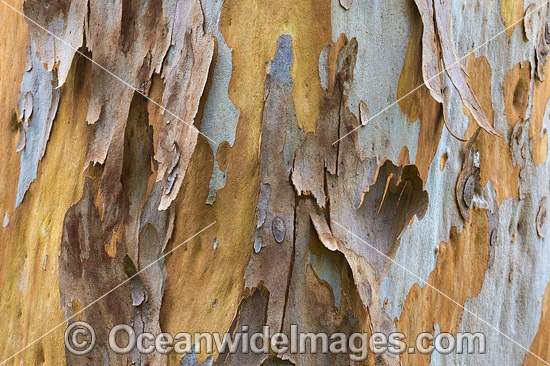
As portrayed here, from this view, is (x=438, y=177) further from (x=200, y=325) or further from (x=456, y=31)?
(x=200, y=325)

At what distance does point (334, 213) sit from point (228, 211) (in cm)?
15

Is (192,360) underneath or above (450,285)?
underneath

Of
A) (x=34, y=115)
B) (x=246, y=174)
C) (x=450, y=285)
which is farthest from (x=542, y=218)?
(x=34, y=115)

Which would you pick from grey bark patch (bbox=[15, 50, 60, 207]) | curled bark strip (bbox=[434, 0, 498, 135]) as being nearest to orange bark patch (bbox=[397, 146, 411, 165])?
curled bark strip (bbox=[434, 0, 498, 135])

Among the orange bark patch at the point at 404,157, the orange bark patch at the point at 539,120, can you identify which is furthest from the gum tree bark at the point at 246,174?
the orange bark patch at the point at 539,120

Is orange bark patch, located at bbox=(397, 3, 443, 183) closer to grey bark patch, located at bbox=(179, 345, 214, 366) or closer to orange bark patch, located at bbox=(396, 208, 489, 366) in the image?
orange bark patch, located at bbox=(396, 208, 489, 366)

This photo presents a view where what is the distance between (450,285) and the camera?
34.5 inches

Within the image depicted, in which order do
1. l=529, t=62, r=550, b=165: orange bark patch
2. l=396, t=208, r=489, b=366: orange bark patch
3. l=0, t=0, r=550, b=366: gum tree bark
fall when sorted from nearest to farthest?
l=0, t=0, r=550, b=366: gum tree bark → l=396, t=208, r=489, b=366: orange bark patch → l=529, t=62, r=550, b=165: orange bark patch

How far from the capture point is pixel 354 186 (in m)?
0.73

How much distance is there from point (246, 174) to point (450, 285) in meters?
0.43

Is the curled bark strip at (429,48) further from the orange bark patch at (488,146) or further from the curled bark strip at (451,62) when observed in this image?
the orange bark patch at (488,146)

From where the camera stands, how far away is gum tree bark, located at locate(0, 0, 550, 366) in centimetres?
70

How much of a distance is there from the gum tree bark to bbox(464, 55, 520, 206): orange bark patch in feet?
0.04

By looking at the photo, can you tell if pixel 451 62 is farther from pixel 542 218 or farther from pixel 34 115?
pixel 34 115
